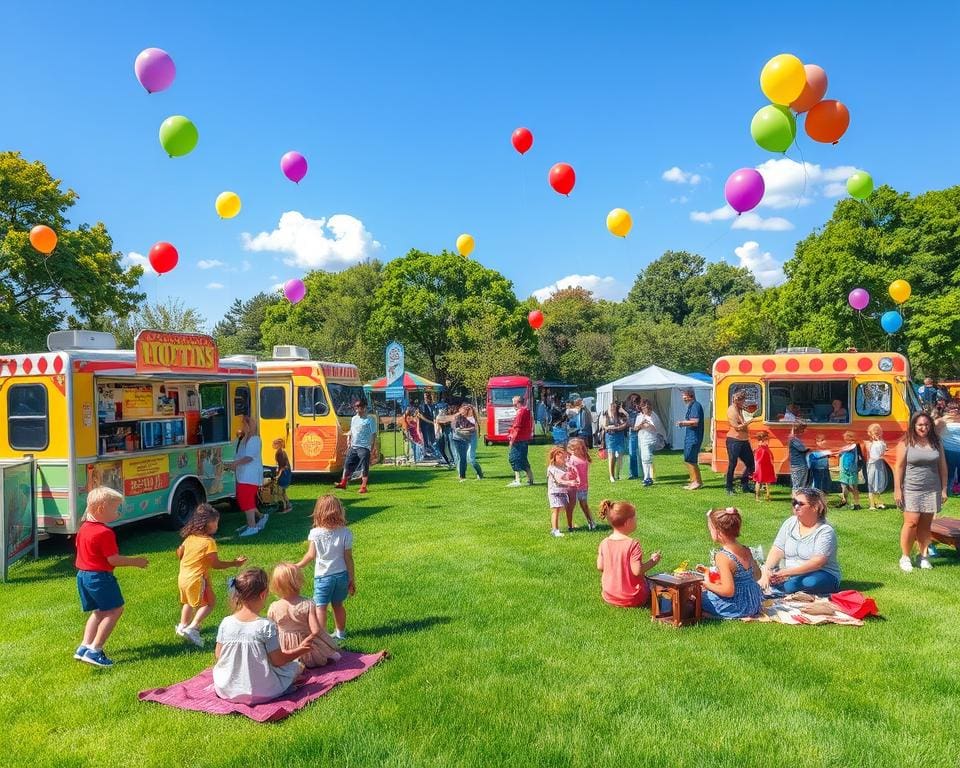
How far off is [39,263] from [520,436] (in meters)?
15.3

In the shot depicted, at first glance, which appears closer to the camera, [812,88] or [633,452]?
[812,88]

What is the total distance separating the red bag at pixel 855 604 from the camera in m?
5.60

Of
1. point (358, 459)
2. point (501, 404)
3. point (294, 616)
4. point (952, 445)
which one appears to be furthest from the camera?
point (501, 404)

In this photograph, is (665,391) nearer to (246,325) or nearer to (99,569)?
(99,569)

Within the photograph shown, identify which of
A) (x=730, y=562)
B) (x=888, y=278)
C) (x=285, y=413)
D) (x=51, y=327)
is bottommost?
(x=730, y=562)

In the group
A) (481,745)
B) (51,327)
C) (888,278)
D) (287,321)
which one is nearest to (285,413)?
(51,327)

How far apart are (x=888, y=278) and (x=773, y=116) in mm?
22706

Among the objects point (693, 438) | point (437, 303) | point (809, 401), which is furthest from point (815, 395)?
point (437, 303)

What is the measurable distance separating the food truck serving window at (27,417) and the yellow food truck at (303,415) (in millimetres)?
6378

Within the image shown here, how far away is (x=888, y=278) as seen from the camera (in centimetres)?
2834

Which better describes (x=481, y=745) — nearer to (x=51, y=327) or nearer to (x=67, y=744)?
(x=67, y=744)

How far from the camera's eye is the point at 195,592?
17.9ft

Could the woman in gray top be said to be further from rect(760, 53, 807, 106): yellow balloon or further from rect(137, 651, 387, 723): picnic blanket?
rect(137, 651, 387, 723): picnic blanket

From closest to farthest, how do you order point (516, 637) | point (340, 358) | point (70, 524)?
point (516, 637)
point (70, 524)
point (340, 358)
